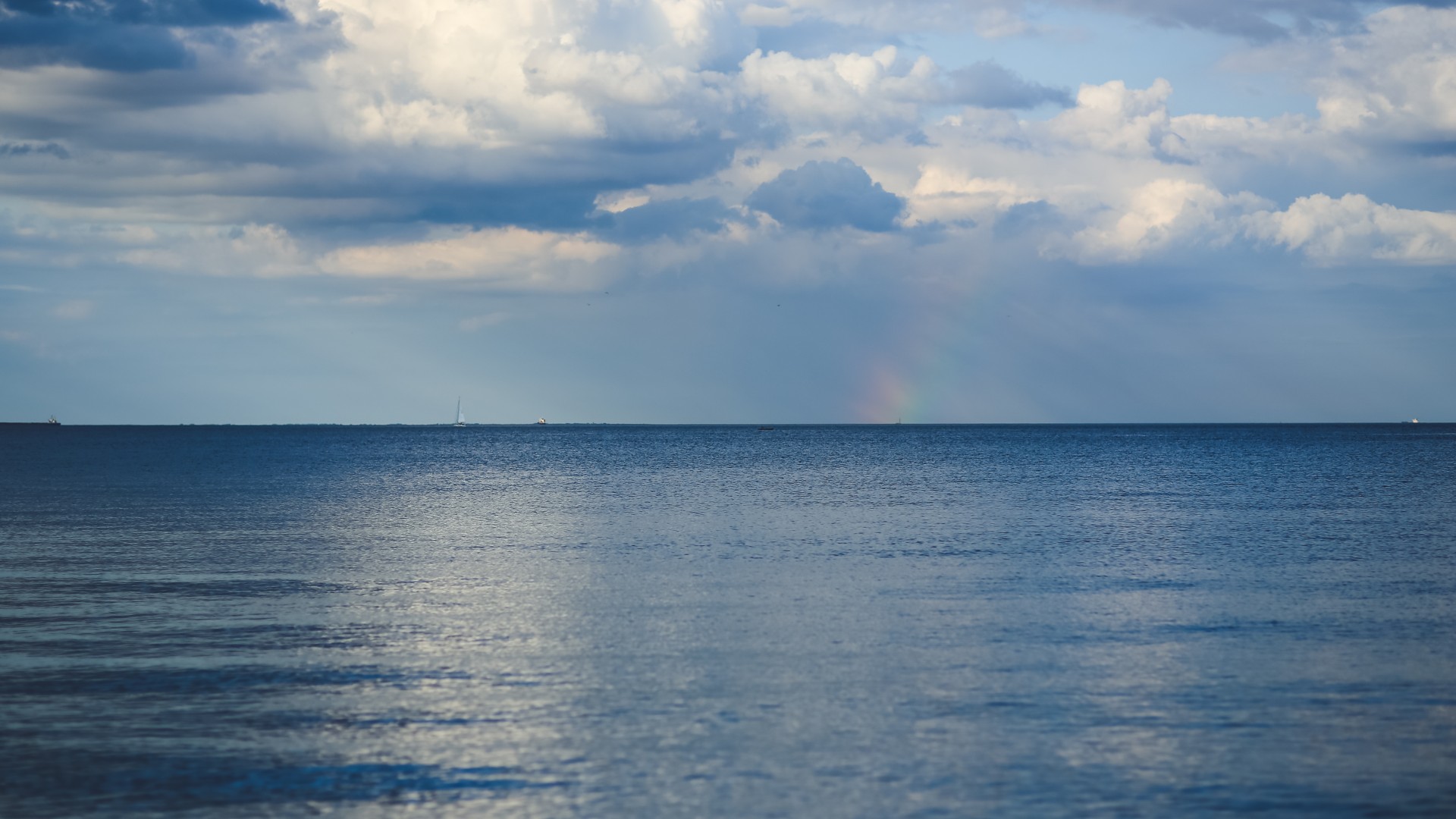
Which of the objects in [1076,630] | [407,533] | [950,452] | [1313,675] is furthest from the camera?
[950,452]

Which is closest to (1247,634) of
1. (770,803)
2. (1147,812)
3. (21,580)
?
(1147,812)

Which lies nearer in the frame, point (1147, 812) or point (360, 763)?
point (1147, 812)

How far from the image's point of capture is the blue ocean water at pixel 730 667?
16.5 meters

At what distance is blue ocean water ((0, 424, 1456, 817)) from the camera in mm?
16453

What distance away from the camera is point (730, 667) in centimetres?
2373

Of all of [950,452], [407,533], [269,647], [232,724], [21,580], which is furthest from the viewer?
[950,452]

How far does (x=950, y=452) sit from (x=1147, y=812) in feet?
486

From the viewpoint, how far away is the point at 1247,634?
1061 inches

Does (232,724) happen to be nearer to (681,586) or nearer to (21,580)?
(681,586)

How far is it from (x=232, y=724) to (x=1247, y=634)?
20.1m

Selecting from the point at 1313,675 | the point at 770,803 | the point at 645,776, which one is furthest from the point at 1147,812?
the point at 1313,675

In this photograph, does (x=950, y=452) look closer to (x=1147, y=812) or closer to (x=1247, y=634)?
(x=1247, y=634)

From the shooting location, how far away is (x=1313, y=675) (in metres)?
22.8

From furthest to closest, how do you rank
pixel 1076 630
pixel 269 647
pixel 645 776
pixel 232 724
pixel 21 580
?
pixel 21 580
pixel 1076 630
pixel 269 647
pixel 232 724
pixel 645 776
